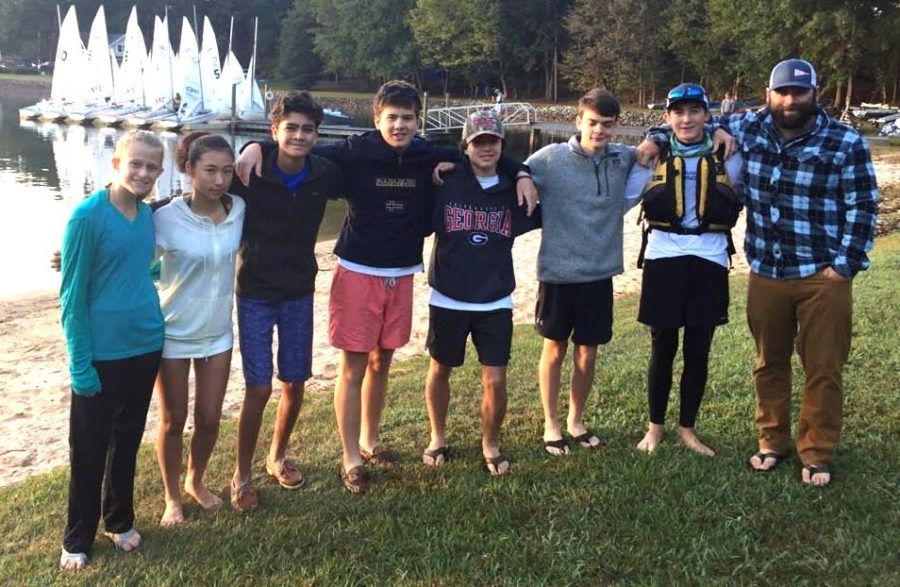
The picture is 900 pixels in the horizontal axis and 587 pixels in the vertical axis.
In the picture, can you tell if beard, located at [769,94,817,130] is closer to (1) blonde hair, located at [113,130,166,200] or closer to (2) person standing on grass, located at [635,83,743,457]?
(2) person standing on grass, located at [635,83,743,457]

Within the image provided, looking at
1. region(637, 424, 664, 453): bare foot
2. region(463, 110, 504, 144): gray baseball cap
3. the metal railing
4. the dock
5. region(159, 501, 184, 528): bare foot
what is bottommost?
region(159, 501, 184, 528): bare foot

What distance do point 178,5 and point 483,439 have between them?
85.3 m

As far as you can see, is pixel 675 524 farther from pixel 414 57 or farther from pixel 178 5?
pixel 178 5

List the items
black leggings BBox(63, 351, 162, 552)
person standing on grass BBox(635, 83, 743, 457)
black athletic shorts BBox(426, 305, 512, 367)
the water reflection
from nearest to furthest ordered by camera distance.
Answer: black leggings BBox(63, 351, 162, 552), person standing on grass BBox(635, 83, 743, 457), black athletic shorts BBox(426, 305, 512, 367), the water reflection

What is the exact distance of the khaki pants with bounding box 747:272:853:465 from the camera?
3.77m

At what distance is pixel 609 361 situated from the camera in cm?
607

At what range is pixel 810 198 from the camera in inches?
146

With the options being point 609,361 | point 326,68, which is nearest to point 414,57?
point 326,68

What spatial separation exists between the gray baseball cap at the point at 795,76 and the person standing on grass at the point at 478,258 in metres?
1.38

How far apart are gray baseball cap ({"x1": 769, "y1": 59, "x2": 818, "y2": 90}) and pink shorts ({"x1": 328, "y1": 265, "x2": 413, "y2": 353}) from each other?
6.89ft

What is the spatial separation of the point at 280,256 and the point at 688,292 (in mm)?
2151

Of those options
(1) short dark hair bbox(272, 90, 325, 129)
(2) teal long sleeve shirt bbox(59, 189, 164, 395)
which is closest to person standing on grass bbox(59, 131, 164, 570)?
(2) teal long sleeve shirt bbox(59, 189, 164, 395)

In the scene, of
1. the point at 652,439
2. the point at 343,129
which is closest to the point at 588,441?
the point at 652,439

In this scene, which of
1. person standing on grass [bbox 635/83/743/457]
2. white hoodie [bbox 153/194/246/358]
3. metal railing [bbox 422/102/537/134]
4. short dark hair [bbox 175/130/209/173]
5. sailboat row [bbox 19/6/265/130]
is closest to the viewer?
white hoodie [bbox 153/194/246/358]
